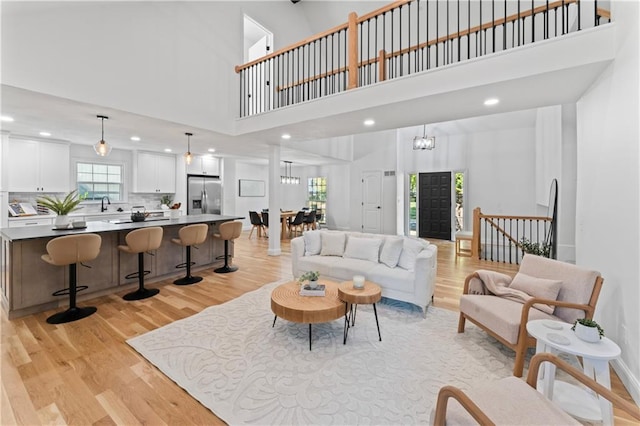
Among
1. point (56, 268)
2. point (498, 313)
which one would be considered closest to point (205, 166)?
point (56, 268)

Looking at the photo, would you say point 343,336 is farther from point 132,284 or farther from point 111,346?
point 132,284

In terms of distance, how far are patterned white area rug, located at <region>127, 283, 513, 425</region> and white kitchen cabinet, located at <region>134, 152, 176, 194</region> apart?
5.42m

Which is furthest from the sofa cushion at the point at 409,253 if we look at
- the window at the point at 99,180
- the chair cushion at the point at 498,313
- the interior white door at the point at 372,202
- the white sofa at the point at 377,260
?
the window at the point at 99,180

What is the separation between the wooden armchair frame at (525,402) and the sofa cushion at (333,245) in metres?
2.78

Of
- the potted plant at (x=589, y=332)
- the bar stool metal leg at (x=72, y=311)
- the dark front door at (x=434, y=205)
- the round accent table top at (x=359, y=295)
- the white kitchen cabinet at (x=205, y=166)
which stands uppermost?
the white kitchen cabinet at (x=205, y=166)

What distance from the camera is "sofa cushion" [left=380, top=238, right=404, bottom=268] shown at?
3559 mm

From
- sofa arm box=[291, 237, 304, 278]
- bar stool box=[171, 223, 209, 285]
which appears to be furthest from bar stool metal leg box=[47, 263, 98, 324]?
sofa arm box=[291, 237, 304, 278]

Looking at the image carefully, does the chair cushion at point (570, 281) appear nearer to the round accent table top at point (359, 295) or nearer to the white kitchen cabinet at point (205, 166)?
the round accent table top at point (359, 295)

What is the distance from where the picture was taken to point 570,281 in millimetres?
2293

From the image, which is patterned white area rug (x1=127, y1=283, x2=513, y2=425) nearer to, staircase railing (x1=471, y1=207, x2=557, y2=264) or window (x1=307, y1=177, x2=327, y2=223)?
staircase railing (x1=471, y1=207, x2=557, y2=264)

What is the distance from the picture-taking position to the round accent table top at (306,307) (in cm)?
238

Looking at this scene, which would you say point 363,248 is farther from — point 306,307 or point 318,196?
point 318,196

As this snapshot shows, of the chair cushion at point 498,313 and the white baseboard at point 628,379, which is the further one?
the chair cushion at point 498,313

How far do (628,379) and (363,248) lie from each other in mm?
Answer: 2552
